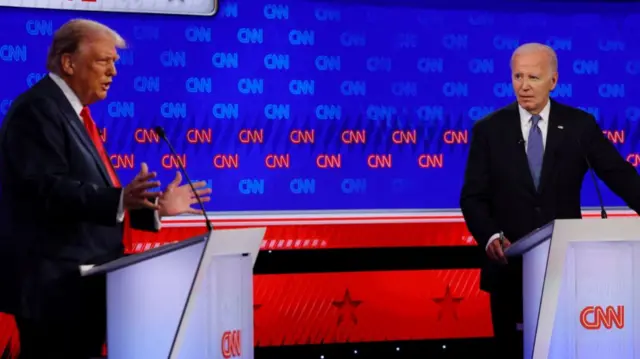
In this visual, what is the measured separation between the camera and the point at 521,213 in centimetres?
428

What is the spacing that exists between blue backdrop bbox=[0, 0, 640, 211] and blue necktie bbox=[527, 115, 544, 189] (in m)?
1.55

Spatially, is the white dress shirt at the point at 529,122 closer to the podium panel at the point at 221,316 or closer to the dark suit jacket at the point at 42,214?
the podium panel at the point at 221,316

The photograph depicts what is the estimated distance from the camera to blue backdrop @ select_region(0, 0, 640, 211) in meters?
5.56

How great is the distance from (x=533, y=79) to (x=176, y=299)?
192 centimetres

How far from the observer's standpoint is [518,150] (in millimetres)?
4336

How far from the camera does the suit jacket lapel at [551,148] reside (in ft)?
14.1

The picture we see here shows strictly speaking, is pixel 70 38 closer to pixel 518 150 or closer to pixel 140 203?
pixel 140 203

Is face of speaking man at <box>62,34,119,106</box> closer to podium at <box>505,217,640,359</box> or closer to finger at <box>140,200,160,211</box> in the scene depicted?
finger at <box>140,200,160,211</box>

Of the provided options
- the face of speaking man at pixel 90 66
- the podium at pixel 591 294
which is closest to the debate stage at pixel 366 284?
the face of speaking man at pixel 90 66

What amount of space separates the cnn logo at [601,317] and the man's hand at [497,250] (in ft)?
2.11

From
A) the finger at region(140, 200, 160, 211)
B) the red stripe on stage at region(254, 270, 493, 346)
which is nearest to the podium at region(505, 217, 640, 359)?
the finger at region(140, 200, 160, 211)

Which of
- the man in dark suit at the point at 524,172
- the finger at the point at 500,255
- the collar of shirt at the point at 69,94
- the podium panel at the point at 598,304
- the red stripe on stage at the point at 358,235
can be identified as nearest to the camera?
the podium panel at the point at 598,304

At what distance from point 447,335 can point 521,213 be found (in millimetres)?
1929

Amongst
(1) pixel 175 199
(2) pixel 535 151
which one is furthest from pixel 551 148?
(1) pixel 175 199
